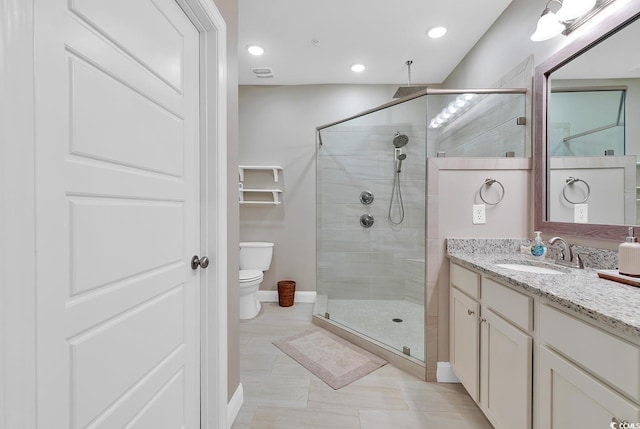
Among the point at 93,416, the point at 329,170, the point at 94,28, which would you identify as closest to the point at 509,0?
the point at 329,170

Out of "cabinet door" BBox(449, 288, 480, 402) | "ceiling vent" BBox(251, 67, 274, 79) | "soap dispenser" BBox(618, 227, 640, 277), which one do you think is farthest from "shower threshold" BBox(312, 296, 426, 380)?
"ceiling vent" BBox(251, 67, 274, 79)

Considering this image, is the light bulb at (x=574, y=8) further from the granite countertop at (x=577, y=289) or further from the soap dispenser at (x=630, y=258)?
the granite countertop at (x=577, y=289)

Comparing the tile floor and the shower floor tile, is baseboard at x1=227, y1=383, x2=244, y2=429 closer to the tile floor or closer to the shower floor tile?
the tile floor

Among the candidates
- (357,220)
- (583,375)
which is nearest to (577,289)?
(583,375)

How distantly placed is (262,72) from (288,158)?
96cm

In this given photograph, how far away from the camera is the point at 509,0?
1935 mm

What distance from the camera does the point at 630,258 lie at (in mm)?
1083

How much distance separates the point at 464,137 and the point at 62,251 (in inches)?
102

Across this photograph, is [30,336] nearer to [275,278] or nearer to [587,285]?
[587,285]

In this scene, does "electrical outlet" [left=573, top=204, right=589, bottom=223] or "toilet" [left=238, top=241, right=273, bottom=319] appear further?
"toilet" [left=238, top=241, right=273, bottom=319]

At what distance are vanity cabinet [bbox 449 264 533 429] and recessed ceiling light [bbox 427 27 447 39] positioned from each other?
193 centimetres

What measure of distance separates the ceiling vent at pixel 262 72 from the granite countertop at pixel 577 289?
Result: 8.51 feet

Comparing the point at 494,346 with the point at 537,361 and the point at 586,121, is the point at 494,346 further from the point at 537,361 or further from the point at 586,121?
the point at 586,121

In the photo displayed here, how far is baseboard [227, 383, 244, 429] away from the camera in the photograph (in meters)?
1.43
